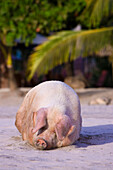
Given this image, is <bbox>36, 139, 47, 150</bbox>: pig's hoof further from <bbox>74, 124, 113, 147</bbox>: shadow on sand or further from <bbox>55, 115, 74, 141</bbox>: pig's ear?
<bbox>74, 124, 113, 147</bbox>: shadow on sand

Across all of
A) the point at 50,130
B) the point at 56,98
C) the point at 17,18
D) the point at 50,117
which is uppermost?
the point at 17,18

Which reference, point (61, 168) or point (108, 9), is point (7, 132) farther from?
point (108, 9)

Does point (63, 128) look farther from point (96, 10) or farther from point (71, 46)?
point (96, 10)

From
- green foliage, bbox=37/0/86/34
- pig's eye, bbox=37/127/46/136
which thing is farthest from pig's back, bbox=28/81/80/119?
green foliage, bbox=37/0/86/34

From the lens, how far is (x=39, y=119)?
11.2 ft

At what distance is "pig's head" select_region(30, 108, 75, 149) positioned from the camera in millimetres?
3385

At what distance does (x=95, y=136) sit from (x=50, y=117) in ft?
3.50

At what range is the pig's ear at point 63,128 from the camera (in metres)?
3.38

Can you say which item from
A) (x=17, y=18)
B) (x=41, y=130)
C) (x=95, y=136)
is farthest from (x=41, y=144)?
(x=17, y=18)

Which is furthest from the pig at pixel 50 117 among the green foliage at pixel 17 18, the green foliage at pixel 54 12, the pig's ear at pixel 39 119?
the green foliage at pixel 54 12

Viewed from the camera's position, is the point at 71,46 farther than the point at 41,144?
Yes

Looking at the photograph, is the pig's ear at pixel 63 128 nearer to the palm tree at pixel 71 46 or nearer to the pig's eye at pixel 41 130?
the pig's eye at pixel 41 130

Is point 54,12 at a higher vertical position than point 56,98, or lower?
higher

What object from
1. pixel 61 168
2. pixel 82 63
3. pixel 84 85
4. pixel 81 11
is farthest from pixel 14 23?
pixel 61 168
